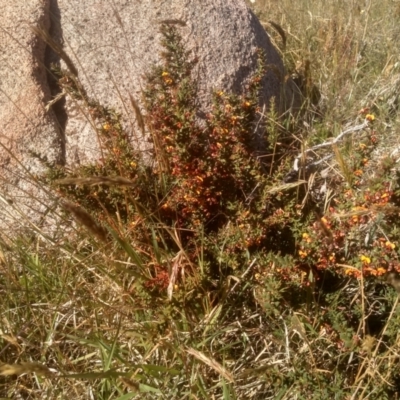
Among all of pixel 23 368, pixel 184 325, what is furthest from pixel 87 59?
pixel 23 368

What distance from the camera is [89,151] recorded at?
263 cm

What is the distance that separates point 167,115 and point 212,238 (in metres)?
0.58

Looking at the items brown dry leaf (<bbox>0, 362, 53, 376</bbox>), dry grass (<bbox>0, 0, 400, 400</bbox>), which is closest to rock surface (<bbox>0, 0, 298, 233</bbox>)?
dry grass (<bbox>0, 0, 400, 400</bbox>)

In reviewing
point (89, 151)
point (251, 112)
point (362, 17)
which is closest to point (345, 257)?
point (251, 112)

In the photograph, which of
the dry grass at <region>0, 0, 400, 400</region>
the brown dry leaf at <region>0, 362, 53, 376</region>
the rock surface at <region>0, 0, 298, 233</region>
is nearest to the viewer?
the brown dry leaf at <region>0, 362, 53, 376</region>

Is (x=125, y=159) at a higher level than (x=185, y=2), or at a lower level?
lower

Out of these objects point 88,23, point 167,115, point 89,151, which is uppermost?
point 88,23

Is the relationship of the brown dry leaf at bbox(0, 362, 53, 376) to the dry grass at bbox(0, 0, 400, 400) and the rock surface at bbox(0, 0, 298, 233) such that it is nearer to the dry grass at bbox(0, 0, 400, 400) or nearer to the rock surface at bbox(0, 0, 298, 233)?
the dry grass at bbox(0, 0, 400, 400)

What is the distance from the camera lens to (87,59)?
2.67 metres

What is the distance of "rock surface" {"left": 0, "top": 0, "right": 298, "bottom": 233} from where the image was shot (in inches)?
102

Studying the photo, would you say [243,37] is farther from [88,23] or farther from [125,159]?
[125,159]

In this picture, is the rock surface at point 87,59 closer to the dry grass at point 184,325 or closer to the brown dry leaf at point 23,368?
the dry grass at point 184,325

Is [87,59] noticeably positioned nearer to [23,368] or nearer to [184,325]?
[184,325]

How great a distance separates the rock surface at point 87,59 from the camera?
2.60 meters
